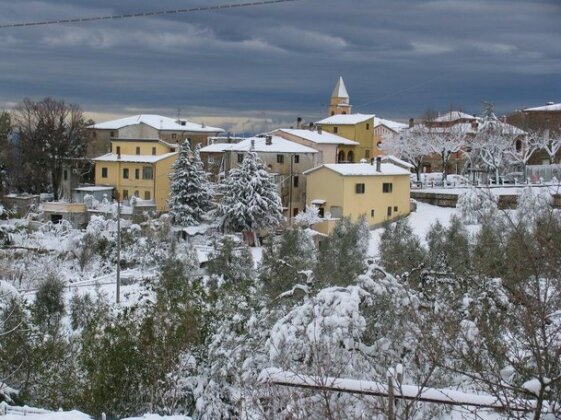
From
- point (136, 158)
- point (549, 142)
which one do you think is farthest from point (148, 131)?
point (549, 142)

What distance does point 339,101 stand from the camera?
180ft

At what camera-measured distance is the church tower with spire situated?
54.2 meters

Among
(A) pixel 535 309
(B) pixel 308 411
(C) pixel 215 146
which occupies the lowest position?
(B) pixel 308 411

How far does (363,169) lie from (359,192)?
146 cm

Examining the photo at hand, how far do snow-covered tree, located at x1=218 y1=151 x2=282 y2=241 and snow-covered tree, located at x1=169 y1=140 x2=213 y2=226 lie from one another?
1497mm

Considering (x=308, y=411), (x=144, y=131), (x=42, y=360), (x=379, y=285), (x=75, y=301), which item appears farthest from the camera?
(x=144, y=131)

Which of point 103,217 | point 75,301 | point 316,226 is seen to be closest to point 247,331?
point 75,301

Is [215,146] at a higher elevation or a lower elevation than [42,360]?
higher

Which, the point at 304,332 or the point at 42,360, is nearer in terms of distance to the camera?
the point at 304,332

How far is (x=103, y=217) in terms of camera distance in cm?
3512

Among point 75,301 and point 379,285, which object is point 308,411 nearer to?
point 379,285

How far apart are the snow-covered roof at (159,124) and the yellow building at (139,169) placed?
5.57 m

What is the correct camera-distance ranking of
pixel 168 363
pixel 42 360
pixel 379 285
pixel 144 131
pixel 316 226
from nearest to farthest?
pixel 379 285 < pixel 168 363 < pixel 42 360 < pixel 316 226 < pixel 144 131

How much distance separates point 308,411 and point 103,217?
103 ft
